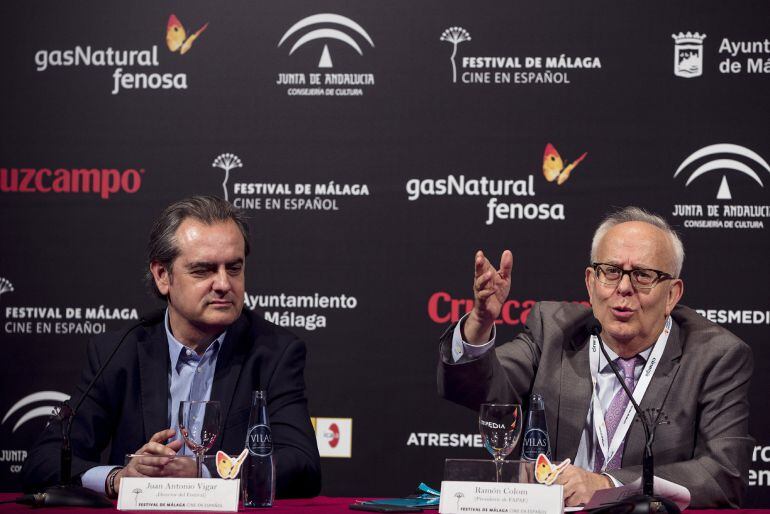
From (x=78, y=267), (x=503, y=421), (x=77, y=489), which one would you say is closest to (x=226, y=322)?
(x=77, y=489)

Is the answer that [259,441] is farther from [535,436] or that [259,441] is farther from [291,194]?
[291,194]

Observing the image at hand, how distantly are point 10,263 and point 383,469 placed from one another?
2039 millimetres

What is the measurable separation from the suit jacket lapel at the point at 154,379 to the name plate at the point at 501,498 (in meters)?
1.23

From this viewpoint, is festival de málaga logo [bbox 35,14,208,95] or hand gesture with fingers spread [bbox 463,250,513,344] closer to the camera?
hand gesture with fingers spread [bbox 463,250,513,344]

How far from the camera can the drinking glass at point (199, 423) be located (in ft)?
8.09

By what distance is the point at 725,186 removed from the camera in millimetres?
4402

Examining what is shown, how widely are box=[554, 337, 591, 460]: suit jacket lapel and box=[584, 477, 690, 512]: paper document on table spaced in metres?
0.54

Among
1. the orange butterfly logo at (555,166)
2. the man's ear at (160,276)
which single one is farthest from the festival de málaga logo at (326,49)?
the man's ear at (160,276)

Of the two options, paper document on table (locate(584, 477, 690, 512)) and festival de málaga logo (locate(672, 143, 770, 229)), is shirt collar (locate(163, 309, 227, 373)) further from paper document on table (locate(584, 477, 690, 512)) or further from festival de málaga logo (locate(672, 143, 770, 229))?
festival de málaga logo (locate(672, 143, 770, 229))

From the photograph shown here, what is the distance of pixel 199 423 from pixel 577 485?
0.98 meters

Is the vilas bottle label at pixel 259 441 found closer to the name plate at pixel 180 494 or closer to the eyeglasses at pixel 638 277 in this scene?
the name plate at pixel 180 494

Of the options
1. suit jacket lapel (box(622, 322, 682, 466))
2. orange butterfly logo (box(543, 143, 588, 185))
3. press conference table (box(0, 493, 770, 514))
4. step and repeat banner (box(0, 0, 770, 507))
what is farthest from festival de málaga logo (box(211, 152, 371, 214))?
press conference table (box(0, 493, 770, 514))

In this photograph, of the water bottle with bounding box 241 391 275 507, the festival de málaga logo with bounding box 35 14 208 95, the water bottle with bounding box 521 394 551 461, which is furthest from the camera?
the festival de málaga logo with bounding box 35 14 208 95

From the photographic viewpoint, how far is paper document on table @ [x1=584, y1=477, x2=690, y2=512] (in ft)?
7.82
